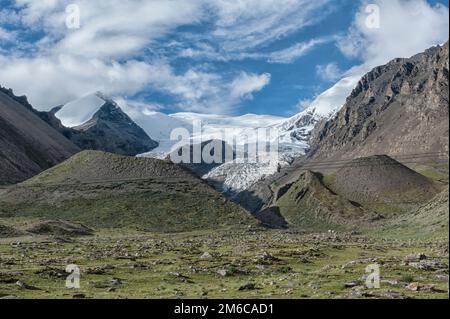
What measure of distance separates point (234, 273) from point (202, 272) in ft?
10.2

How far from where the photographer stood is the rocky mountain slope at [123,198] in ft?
508

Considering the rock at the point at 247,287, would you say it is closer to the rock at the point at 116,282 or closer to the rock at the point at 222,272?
the rock at the point at 116,282

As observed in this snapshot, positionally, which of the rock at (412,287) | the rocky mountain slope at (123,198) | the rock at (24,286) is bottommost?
the rock at (24,286)

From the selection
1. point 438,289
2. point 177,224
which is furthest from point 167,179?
point 438,289

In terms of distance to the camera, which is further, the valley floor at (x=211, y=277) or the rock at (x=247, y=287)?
the rock at (x=247, y=287)

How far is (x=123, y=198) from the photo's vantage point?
166 metres

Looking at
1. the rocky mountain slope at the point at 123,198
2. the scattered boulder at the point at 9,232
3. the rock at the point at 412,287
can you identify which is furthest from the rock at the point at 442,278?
the rocky mountain slope at the point at 123,198

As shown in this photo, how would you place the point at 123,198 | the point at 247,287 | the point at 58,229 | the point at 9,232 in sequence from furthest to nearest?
the point at 123,198, the point at 58,229, the point at 9,232, the point at 247,287

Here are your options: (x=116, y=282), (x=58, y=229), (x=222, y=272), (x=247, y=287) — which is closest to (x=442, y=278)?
(x=247, y=287)

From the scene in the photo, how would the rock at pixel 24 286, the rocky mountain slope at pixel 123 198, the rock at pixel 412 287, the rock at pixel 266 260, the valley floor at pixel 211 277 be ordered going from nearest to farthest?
the rock at pixel 412 287
the valley floor at pixel 211 277
the rock at pixel 24 286
the rock at pixel 266 260
the rocky mountain slope at pixel 123 198

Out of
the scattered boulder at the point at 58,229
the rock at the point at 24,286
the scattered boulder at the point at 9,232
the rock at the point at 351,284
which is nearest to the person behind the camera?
the rock at the point at 351,284

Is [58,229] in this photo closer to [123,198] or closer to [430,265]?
[123,198]

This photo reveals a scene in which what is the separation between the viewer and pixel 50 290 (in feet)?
131
